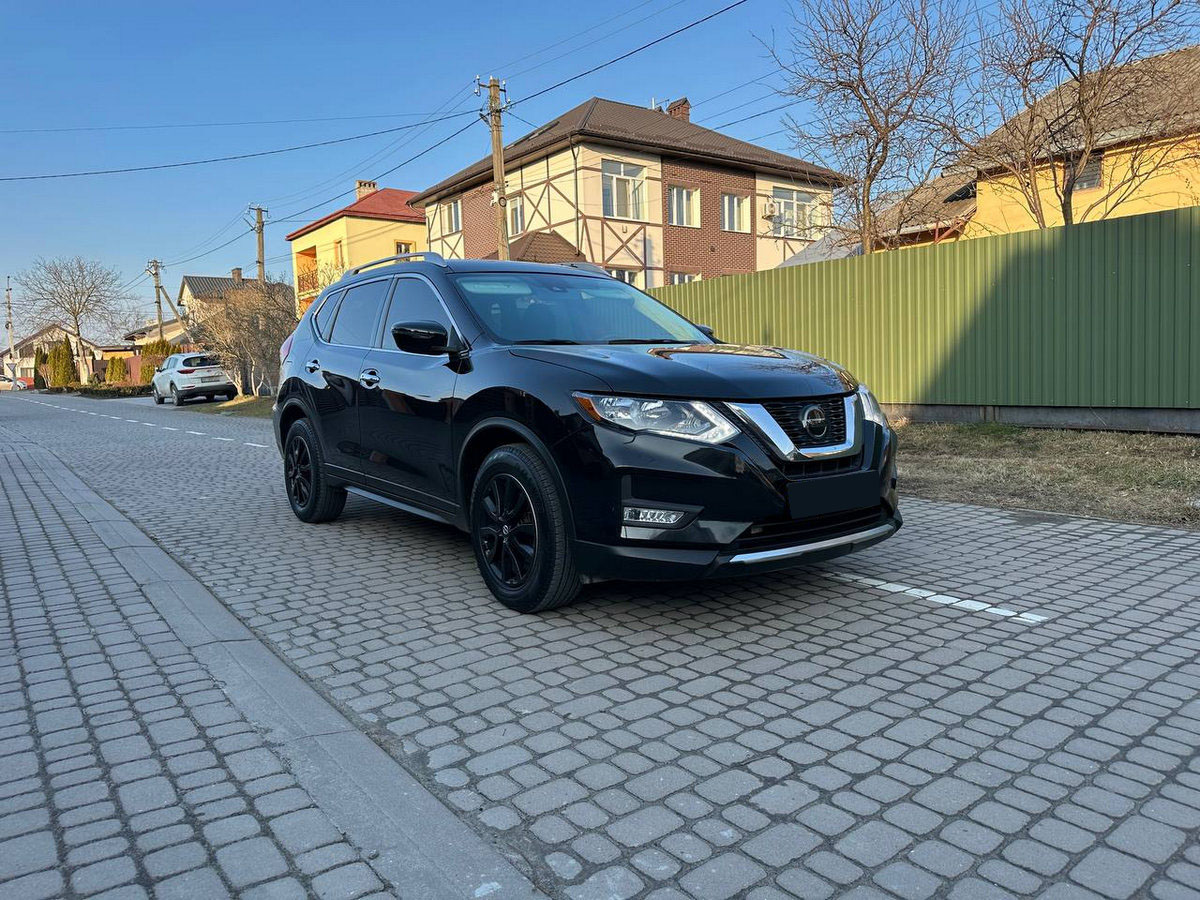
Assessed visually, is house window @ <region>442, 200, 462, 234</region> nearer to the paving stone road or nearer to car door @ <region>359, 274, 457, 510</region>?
car door @ <region>359, 274, 457, 510</region>

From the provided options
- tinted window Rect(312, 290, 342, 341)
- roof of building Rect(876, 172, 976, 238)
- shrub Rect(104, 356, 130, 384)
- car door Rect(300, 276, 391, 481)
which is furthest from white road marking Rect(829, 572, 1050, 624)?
shrub Rect(104, 356, 130, 384)

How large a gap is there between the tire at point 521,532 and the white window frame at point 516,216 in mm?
26597

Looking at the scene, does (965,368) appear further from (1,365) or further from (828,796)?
(1,365)

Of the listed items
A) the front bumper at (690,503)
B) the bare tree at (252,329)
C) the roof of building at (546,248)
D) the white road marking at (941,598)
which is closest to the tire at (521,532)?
the front bumper at (690,503)

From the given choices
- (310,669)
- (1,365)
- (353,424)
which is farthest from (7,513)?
(1,365)

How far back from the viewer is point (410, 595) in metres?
5.10

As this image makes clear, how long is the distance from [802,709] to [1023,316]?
29.5 ft

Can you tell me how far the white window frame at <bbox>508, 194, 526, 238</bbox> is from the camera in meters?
30.3

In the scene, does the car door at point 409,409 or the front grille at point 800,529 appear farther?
the car door at point 409,409

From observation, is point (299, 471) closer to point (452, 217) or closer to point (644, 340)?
point (644, 340)

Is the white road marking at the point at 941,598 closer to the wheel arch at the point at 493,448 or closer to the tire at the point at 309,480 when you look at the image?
the wheel arch at the point at 493,448

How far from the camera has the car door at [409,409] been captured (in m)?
5.18

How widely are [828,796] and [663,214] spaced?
1107 inches

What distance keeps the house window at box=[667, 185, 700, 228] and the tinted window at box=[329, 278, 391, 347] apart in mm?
24197
